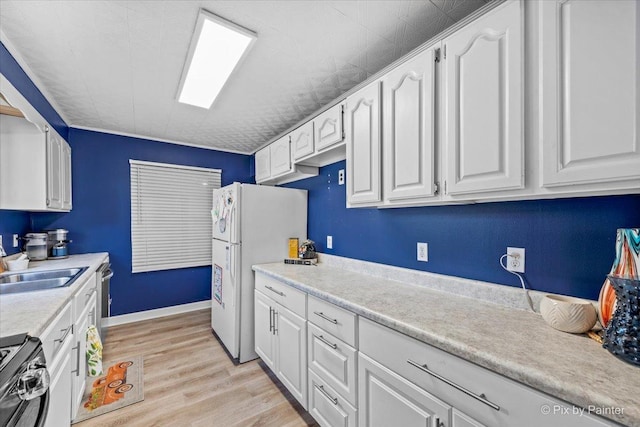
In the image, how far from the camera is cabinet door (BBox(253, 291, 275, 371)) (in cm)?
217

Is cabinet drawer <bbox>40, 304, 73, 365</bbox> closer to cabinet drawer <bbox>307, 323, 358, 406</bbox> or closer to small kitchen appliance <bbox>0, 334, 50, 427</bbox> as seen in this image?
small kitchen appliance <bbox>0, 334, 50, 427</bbox>

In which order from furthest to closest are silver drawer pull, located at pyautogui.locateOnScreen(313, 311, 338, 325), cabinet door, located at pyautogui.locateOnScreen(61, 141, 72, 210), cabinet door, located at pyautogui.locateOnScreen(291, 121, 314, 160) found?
cabinet door, located at pyautogui.locateOnScreen(61, 141, 72, 210) < cabinet door, located at pyautogui.locateOnScreen(291, 121, 314, 160) < silver drawer pull, located at pyautogui.locateOnScreen(313, 311, 338, 325)

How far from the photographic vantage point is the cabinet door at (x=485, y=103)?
1.04 metres

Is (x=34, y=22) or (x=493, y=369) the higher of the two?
(x=34, y=22)

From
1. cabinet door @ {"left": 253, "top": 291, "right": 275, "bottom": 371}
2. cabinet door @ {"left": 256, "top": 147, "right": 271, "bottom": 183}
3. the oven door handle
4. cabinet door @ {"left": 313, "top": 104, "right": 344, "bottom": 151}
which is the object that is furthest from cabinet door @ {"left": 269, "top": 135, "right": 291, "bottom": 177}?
the oven door handle

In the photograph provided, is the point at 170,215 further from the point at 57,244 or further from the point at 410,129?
the point at 410,129

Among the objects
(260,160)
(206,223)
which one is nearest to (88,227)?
(206,223)

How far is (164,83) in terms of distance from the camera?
2.11m

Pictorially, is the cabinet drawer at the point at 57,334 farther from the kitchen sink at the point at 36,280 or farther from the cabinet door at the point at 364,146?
the cabinet door at the point at 364,146

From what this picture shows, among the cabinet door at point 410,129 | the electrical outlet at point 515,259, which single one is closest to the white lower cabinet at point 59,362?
the cabinet door at point 410,129

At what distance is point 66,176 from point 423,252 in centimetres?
350

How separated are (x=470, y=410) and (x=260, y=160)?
3.16 m

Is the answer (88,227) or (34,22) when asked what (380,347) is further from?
(88,227)

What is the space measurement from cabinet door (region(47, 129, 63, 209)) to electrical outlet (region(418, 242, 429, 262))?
291 centimetres
